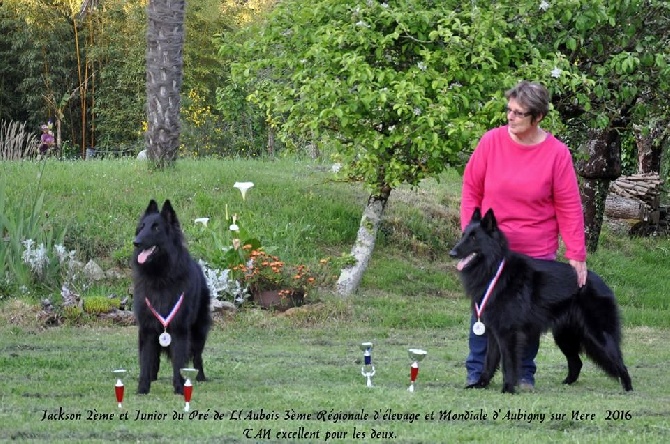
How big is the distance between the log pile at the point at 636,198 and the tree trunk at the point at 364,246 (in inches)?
382

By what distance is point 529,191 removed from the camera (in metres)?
7.05

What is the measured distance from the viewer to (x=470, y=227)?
23.0 ft

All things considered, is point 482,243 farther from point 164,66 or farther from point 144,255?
point 164,66

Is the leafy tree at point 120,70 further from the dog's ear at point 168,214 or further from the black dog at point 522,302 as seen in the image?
the black dog at point 522,302

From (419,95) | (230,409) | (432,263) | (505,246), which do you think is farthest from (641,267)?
(230,409)

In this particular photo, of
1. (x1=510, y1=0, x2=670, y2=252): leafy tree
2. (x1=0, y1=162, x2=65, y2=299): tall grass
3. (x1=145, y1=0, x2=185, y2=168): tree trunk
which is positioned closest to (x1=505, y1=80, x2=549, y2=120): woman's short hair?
(x1=510, y1=0, x2=670, y2=252): leafy tree

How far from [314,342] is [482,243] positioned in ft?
13.7

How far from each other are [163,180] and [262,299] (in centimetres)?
445

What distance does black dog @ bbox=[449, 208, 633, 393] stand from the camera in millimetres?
7004

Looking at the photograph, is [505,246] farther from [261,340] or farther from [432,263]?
[432,263]

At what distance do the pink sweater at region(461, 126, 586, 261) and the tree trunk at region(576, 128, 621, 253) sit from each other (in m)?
10.1

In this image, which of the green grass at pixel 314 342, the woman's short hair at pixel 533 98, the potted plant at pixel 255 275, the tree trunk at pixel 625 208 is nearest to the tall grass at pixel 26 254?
the green grass at pixel 314 342

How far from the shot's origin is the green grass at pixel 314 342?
5.95m

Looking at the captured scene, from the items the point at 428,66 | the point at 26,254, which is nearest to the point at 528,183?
the point at 428,66
